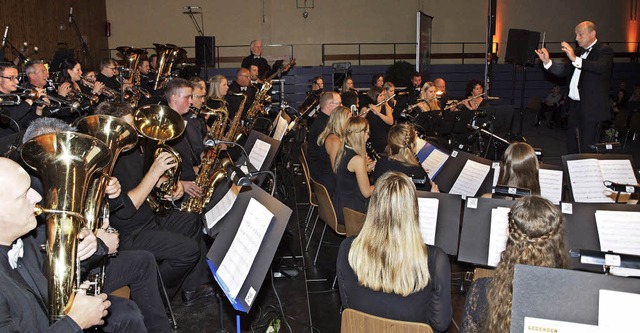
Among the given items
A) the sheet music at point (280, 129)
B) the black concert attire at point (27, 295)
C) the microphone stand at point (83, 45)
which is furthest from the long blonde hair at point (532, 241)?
the microphone stand at point (83, 45)

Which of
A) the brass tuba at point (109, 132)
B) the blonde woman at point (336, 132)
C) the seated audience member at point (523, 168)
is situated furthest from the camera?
the blonde woman at point (336, 132)

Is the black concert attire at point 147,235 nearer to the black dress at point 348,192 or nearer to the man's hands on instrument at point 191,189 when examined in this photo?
the man's hands on instrument at point 191,189

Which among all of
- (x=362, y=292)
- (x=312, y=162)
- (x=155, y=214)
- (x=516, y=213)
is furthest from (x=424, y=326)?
(x=312, y=162)

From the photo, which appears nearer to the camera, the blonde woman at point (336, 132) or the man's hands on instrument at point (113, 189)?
the man's hands on instrument at point (113, 189)

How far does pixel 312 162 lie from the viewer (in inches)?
223

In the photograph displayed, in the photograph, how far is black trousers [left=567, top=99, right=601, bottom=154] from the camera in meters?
6.34

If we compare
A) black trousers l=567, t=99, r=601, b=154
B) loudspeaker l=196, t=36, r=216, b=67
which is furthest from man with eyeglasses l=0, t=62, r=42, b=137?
loudspeaker l=196, t=36, r=216, b=67

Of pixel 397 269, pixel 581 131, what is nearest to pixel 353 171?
pixel 397 269

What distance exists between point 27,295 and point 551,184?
3.66 m

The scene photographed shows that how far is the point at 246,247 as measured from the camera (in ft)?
8.25

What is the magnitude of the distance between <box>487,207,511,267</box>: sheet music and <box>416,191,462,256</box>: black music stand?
0.23m

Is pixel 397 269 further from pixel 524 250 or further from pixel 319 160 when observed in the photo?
pixel 319 160

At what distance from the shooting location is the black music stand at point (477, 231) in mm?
3352

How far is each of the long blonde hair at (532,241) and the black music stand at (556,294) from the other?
64cm
